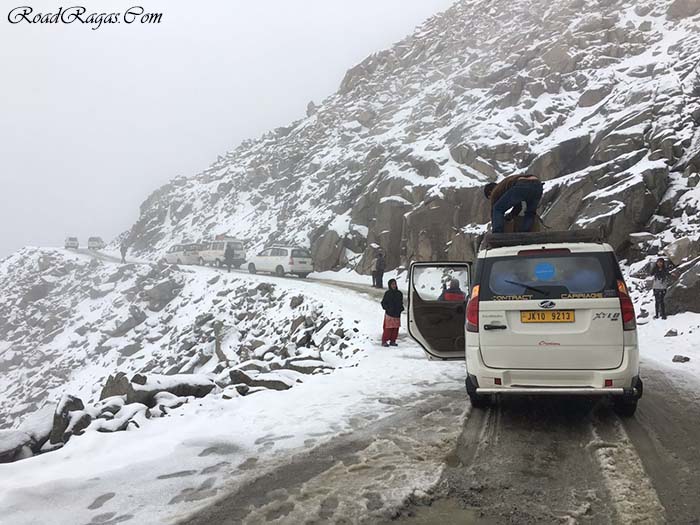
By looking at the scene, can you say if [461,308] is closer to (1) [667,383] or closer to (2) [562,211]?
(1) [667,383]

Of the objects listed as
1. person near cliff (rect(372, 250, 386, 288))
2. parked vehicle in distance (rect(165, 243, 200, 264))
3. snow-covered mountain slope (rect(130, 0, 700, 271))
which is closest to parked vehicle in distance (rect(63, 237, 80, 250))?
snow-covered mountain slope (rect(130, 0, 700, 271))

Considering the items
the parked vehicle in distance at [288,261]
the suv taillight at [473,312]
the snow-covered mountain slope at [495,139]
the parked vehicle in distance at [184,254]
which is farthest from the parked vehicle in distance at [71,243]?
the suv taillight at [473,312]

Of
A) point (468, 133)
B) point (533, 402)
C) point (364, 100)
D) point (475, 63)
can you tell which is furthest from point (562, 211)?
point (364, 100)

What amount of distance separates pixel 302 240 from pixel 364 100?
20.2 metres

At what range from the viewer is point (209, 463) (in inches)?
161

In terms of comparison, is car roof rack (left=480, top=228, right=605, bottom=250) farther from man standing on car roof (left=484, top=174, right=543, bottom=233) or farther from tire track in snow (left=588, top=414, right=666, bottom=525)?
tire track in snow (left=588, top=414, right=666, bottom=525)

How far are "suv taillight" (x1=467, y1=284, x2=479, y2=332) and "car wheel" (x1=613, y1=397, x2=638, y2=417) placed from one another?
1712 mm

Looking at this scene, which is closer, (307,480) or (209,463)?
(307,480)

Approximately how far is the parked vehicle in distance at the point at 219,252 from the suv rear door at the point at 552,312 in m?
28.4

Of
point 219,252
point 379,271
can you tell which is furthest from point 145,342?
point 379,271

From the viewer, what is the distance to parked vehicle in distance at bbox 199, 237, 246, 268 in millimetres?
31953

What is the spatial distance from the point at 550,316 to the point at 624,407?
1486 millimetres

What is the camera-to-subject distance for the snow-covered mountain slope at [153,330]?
506 inches

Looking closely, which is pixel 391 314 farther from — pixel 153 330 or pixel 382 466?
pixel 153 330
